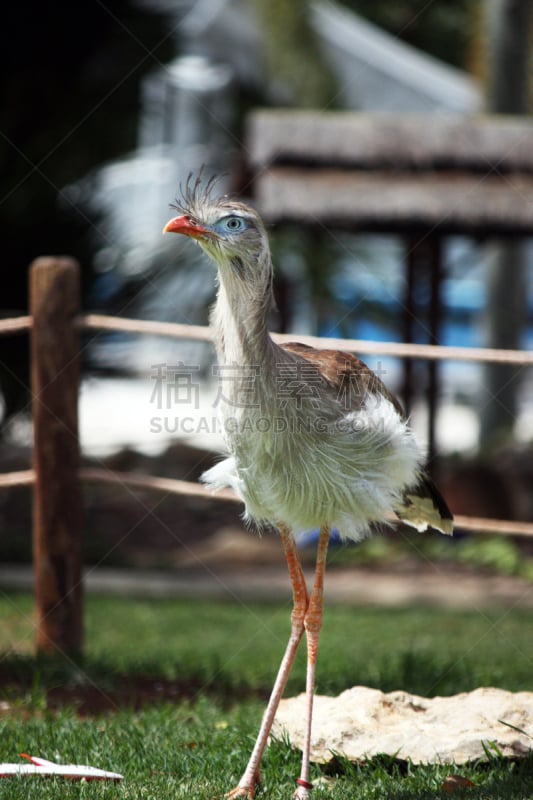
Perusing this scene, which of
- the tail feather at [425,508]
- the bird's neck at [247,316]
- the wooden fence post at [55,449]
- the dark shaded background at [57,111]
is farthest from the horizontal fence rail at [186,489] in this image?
the dark shaded background at [57,111]

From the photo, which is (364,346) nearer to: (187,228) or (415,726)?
(187,228)

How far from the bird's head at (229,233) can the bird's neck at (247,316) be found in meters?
0.02

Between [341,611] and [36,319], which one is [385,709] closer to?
[36,319]

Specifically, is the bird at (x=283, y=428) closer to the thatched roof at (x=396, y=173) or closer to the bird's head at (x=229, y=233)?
the bird's head at (x=229, y=233)

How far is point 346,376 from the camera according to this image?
127 inches

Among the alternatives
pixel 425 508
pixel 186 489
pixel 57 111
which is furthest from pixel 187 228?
pixel 57 111

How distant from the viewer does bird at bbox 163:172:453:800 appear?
2.92m

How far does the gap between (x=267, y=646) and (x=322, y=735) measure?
7.87 feet

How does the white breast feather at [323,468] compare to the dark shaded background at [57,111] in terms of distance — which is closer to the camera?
the white breast feather at [323,468]

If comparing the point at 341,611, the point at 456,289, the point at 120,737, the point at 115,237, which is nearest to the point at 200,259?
the point at 115,237

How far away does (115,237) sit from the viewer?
26.4 ft

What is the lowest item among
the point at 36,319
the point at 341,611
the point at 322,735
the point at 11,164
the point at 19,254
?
the point at 341,611

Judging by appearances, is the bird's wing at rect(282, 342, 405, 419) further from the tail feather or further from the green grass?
the green grass

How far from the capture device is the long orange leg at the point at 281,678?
2.94 m
